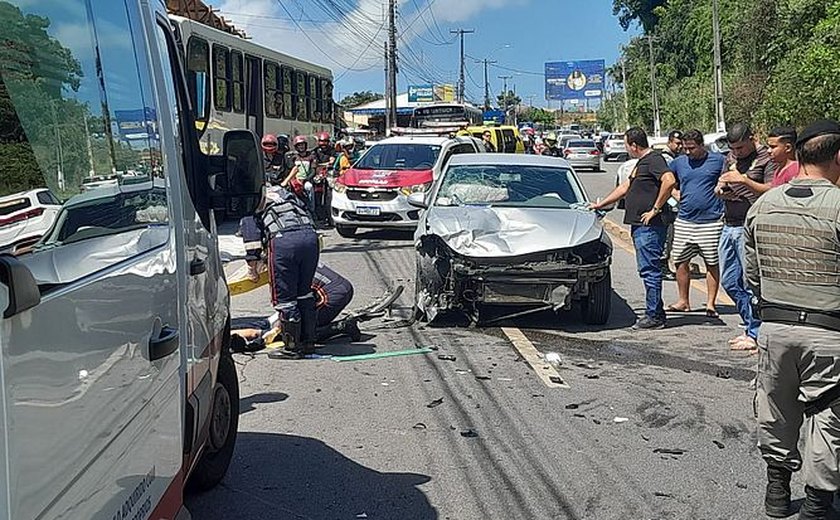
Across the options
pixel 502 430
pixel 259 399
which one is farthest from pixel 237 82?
pixel 502 430

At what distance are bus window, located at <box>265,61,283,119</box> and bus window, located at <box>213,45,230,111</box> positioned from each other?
7.74 feet

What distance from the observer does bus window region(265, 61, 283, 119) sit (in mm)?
19516

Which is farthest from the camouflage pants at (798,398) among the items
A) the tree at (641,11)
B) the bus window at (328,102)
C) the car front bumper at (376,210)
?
the tree at (641,11)

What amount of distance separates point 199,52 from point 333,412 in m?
2.50

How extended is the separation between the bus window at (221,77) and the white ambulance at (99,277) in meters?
12.7

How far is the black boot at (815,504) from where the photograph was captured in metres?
4.25

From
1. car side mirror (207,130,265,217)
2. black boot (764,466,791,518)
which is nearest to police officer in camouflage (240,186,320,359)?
car side mirror (207,130,265,217)

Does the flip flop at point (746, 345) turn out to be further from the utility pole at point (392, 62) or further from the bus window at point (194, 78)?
the utility pole at point (392, 62)

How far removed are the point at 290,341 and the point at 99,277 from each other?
5368 millimetres

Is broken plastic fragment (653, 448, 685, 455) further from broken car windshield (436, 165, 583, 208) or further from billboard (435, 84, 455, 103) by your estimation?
billboard (435, 84, 455, 103)

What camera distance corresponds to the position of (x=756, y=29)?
1847 inches

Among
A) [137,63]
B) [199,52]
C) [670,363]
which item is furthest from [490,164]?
[137,63]

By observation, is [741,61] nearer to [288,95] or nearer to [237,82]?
[288,95]

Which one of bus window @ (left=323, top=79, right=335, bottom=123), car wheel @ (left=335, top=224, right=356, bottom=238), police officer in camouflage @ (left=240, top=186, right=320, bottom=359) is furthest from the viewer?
bus window @ (left=323, top=79, right=335, bottom=123)
